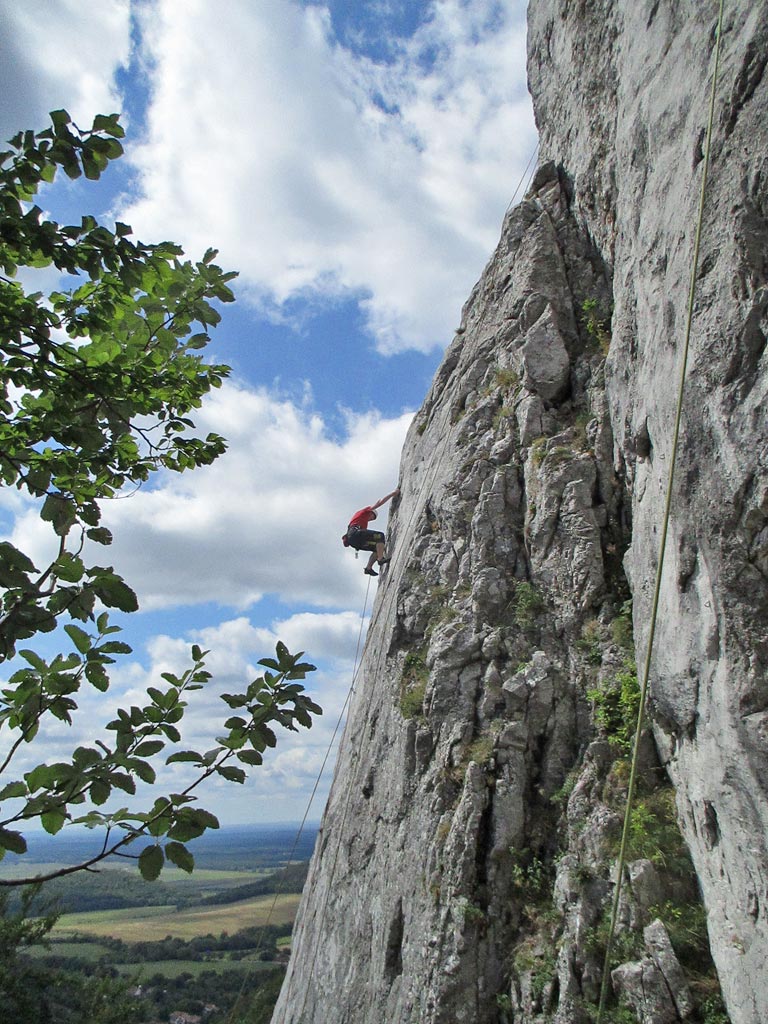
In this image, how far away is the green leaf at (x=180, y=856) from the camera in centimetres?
209

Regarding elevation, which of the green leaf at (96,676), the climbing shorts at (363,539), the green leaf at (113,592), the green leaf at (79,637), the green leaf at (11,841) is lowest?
the green leaf at (11,841)

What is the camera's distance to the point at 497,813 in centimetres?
888

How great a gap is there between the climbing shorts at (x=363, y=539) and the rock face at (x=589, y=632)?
7.80 feet

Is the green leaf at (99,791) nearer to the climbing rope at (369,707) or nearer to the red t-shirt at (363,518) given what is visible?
the climbing rope at (369,707)

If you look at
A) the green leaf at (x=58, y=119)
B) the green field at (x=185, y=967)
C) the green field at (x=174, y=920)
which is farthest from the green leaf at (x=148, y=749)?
the green field at (x=174, y=920)

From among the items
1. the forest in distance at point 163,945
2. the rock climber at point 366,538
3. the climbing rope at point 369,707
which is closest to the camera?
the climbing rope at point 369,707

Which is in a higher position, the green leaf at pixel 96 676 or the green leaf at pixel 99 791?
the green leaf at pixel 96 676

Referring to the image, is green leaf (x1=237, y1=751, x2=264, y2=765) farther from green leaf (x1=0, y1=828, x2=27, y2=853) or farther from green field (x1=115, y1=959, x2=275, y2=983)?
green field (x1=115, y1=959, x2=275, y2=983)

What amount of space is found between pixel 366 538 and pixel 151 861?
1493 centimetres

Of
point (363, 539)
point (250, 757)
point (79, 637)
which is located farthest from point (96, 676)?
point (363, 539)

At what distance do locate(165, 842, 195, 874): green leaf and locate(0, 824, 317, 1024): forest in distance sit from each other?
61 millimetres

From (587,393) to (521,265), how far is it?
4.42m

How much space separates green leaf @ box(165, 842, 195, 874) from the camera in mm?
2086

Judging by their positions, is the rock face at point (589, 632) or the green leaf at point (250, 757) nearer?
the green leaf at point (250, 757)
